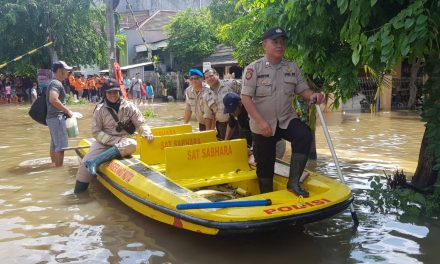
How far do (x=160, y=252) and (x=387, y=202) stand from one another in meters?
2.83

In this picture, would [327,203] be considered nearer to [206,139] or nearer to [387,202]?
[387,202]

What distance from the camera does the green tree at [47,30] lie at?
88.3 feet

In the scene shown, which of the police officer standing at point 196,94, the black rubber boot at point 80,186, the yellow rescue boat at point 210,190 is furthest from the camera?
the police officer standing at point 196,94

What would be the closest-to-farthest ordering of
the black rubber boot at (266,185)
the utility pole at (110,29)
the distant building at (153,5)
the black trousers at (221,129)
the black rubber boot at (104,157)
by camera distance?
1. the black rubber boot at (266,185)
2. the black rubber boot at (104,157)
3. the black trousers at (221,129)
4. the utility pole at (110,29)
5. the distant building at (153,5)

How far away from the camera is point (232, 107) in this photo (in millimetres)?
5832

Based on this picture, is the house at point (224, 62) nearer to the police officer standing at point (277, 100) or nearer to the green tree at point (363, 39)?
the green tree at point (363, 39)

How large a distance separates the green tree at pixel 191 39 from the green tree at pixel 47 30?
16.1ft

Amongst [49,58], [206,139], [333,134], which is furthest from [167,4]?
[206,139]

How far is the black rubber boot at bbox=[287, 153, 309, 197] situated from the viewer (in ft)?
15.5

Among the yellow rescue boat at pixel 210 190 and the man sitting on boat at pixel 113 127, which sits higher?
the man sitting on boat at pixel 113 127

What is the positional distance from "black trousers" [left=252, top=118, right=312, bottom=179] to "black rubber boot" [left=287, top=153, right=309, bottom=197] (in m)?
0.05

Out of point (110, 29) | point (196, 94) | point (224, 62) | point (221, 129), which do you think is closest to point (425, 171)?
point (221, 129)

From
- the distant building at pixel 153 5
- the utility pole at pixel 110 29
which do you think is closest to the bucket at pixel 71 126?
the utility pole at pixel 110 29

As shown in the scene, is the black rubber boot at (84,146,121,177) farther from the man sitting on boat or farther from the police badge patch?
the police badge patch
